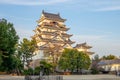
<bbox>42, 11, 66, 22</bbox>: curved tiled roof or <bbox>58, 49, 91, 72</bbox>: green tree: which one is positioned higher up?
<bbox>42, 11, 66, 22</bbox>: curved tiled roof

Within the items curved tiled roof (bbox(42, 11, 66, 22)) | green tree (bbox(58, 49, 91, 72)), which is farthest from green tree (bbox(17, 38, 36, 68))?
curved tiled roof (bbox(42, 11, 66, 22))

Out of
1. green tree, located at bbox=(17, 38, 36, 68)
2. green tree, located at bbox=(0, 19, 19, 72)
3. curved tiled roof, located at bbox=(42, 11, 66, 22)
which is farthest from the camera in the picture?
curved tiled roof, located at bbox=(42, 11, 66, 22)

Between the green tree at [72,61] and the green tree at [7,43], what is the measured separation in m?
28.6

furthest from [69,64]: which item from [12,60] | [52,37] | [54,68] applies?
[12,60]

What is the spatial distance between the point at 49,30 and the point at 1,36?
157ft

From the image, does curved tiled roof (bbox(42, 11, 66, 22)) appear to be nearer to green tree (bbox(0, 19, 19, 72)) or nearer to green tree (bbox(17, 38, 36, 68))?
green tree (bbox(17, 38, 36, 68))

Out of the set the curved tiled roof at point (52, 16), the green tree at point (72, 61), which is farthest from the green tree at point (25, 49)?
the curved tiled roof at point (52, 16)

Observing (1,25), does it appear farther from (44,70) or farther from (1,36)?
(44,70)

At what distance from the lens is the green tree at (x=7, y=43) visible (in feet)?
89.2

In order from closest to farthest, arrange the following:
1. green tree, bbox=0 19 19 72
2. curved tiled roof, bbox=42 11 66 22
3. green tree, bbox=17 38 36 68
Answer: green tree, bbox=0 19 19 72 → green tree, bbox=17 38 36 68 → curved tiled roof, bbox=42 11 66 22

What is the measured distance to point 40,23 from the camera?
77.6 metres

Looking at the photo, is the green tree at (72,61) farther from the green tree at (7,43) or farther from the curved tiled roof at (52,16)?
the green tree at (7,43)

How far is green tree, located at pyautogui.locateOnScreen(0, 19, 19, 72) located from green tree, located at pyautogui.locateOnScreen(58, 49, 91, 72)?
2861cm

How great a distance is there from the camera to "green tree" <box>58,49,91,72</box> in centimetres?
5756
